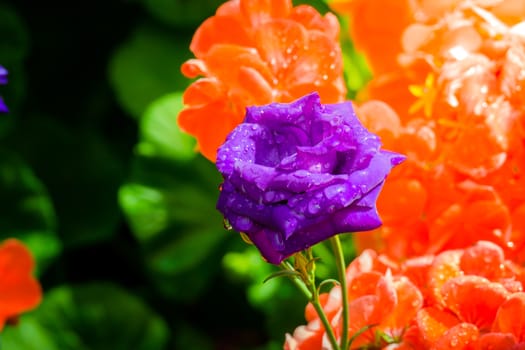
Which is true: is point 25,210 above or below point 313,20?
below

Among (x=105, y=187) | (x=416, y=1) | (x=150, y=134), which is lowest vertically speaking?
(x=105, y=187)

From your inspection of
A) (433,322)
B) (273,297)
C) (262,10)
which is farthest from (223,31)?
(273,297)

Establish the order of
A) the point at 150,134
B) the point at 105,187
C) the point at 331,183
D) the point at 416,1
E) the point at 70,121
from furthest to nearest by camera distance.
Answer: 1. the point at 70,121
2. the point at 105,187
3. the point at 150,134
4. the point at 416,1
5. the point at 331,183

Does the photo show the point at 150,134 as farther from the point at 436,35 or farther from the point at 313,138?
the point at 313,138

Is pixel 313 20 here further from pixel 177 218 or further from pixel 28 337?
pixel 28 337

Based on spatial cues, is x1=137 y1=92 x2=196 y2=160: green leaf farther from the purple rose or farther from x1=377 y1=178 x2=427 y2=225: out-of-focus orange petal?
the purple rose

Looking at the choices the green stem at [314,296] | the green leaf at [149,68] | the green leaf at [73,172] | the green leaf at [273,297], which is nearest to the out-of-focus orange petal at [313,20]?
the green stem at [314,296]

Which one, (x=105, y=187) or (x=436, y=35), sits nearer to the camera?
(x=436, y=35)

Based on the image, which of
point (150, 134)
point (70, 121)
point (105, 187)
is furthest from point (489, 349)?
point (70, 121)
